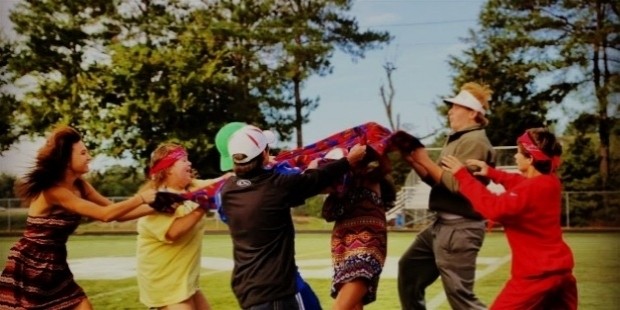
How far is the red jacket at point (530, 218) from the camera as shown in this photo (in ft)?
14.5

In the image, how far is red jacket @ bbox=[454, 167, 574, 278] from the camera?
4430 mm

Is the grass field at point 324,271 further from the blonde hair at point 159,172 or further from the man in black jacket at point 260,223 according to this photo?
the man in black jacket at point 260,223

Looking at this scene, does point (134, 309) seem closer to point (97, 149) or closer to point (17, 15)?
point (97, 149)

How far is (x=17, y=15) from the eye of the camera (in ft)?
107

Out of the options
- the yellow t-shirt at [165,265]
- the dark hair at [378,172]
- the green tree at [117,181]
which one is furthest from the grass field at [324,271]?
the green tree at [117,181]

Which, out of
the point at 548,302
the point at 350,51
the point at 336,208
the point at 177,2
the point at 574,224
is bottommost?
the point at 574,224

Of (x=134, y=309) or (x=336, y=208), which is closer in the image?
(x=336, y=208)

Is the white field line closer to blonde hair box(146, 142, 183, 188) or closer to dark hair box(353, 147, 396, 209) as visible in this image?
blonde hair box(146, 142, 183, 188)

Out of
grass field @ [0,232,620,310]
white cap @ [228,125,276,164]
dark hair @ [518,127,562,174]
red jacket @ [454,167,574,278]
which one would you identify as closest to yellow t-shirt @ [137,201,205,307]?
white cap @ [228,125,276,164]

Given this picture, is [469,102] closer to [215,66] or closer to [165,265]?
[165,265]

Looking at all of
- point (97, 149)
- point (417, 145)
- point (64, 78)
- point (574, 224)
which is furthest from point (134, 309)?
point (64, 78)

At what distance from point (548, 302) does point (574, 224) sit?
66.1 feet

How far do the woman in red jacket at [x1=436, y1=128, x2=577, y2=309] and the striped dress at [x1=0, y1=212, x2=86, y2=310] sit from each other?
A: 8.05 feet

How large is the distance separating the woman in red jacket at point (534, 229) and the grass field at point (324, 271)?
3636 mm
